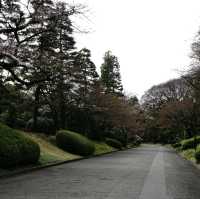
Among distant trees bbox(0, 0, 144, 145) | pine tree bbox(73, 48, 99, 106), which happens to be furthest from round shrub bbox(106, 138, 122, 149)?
pine tree bbox(73, 48, 99, 106)

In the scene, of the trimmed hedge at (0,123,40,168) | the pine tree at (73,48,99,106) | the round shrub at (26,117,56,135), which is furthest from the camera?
the pine tree at (73,48,99,106)

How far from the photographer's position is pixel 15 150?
14.8 metres

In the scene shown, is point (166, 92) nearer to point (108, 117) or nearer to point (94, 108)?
point (108, 117)

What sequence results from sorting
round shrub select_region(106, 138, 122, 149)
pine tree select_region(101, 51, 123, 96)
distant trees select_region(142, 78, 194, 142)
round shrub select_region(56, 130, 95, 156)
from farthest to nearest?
pine tree select_region(101, 51, 123, 96) → distant trees select_region(142, 78, 194, 142) → round shrub select_region(106, 138, 122, 149) → round shrub select_region(56, 130, 95, 156)

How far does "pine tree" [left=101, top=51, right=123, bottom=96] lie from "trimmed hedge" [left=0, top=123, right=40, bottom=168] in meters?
55.3

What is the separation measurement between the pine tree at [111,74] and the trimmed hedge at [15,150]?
2179 inches

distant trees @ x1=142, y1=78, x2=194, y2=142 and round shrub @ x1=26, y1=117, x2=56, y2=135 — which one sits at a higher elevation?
distant trees @ x1=142, y1=78, x2=194, y2=142

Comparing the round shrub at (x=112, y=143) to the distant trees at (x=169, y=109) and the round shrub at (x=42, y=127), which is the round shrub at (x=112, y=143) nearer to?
the distant trees at (x=169, y=109)

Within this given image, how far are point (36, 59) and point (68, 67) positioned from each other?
2.53m

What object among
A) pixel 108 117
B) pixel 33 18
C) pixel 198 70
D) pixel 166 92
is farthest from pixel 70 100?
pixel 166 92

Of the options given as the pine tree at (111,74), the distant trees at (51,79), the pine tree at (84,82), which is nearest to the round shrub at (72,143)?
the distant trees at (51,79)

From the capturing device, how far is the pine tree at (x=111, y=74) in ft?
241

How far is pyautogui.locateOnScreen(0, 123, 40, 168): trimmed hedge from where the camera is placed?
14117 mm

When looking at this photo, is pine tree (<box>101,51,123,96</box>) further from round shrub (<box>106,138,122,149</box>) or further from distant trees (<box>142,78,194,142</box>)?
round shrub (<box>106,138,122,149</box>)
